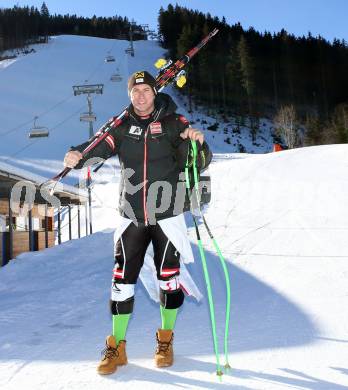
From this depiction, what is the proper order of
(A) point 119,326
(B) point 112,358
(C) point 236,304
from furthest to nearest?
(C) point 236,304 → (A) point 119,326 → (B) point 112,358

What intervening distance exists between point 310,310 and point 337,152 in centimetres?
1344

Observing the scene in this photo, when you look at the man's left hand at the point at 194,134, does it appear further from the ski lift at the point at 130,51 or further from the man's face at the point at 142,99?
the ski lift at the point at 130,51

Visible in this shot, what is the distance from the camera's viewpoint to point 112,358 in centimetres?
297

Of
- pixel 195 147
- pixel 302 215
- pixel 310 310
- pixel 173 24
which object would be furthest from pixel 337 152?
pixel 173 24

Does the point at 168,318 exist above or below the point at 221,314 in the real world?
above

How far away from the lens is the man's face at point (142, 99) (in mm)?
3297

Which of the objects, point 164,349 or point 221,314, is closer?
point 164,349

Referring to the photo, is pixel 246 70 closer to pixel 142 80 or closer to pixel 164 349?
pixel 142 80

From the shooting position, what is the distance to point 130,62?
67.6m

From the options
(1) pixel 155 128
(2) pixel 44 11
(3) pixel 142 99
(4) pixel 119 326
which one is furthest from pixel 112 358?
(2) pixel 44 11

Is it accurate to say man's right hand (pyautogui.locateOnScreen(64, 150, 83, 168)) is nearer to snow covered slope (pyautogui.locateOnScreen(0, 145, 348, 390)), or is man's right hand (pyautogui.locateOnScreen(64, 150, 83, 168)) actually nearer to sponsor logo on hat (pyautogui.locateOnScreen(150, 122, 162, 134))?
sponsor logo on hat (pyautogui.locateOnScreen(150, 122, 162, 134))

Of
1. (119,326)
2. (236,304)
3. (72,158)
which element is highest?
(72,158)

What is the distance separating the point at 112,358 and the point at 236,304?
6.93 feet

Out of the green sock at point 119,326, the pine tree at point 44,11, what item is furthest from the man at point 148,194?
the pine tree at point 44,11
